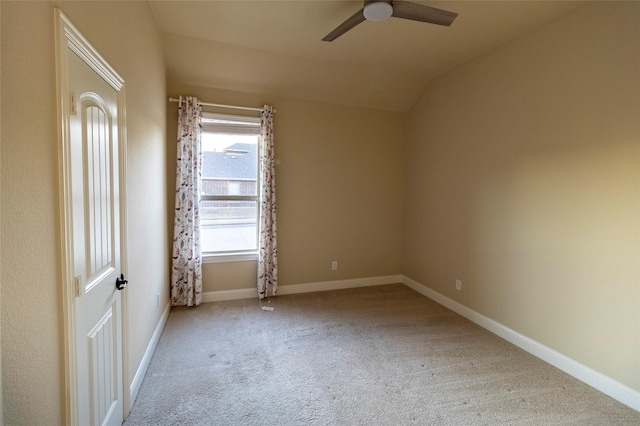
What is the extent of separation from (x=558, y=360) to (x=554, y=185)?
1478mm

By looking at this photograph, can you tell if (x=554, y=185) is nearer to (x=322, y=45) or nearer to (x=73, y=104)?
(x=322, y=45)

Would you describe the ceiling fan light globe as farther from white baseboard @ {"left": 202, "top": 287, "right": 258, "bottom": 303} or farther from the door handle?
white baseboard @ {"left": 202, "top": 287, "right": 258, "bottom": 303}

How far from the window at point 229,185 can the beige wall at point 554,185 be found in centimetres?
248

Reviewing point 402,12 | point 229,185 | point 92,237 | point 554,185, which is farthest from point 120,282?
point 554,185

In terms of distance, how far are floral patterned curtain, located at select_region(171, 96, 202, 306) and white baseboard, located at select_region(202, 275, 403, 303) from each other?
23 centimetres

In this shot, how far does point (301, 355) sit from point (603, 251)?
251cm

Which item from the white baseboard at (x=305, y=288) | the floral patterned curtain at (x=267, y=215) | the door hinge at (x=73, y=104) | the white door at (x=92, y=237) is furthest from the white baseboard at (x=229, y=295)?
the door hinge at (x=73, y=104)

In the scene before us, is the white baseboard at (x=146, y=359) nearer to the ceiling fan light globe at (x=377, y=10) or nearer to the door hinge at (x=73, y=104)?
the door hinge at (x=73, y=104)

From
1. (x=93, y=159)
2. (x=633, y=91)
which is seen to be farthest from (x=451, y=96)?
(x=93, y=159)

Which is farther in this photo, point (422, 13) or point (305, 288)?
point (305, 288)

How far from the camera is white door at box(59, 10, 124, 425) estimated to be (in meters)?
1.20

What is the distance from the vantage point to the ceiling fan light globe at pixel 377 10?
2.04 meters

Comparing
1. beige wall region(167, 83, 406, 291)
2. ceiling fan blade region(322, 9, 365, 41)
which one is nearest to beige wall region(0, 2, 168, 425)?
ceiling fan blade region(322, 9, 365, 41)

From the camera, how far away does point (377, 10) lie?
2090 mm
